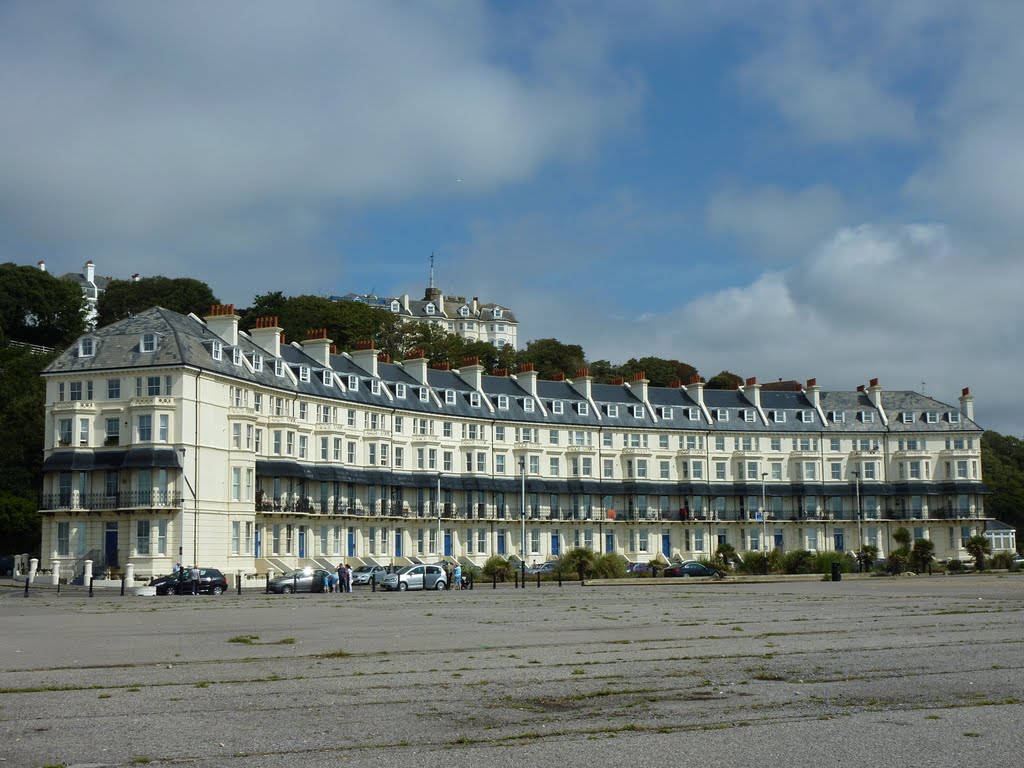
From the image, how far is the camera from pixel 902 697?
18125 mm

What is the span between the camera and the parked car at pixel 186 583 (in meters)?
55.0

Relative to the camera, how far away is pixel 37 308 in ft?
409

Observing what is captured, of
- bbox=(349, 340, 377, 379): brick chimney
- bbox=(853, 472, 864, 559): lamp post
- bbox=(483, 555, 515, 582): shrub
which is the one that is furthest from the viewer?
bbox=(853, 472, 864, 559): lamp post

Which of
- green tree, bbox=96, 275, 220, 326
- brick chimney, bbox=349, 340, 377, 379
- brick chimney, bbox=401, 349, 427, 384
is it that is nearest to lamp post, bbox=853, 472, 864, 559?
brick chimney, bbox=401, 349, 427, 384

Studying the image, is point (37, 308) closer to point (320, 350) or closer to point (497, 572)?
point (320, 350)

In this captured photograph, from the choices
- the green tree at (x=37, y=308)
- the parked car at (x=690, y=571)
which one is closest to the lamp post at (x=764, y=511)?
the parked car at (x=690, y=571)

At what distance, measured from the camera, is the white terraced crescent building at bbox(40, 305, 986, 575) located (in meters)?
67.3

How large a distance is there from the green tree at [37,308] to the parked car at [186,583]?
7231 cm

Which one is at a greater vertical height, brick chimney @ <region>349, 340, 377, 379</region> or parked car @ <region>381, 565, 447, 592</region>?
brick chimney @ <region>349, 340, 377, 379</region>

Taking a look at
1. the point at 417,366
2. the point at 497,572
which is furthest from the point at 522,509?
the point at 497,572

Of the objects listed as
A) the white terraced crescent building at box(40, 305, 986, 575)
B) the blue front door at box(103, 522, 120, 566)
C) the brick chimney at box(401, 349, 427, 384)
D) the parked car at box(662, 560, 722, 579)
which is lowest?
the parked car at box(662, 560, 722, 579)

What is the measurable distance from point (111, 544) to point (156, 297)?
68.3 m

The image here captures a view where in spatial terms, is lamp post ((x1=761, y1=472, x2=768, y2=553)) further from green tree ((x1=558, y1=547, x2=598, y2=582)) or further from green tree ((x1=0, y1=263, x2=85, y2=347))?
green tree ((x1=0, y1=263, x2=85, y2=347))

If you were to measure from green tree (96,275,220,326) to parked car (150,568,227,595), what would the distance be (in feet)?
243
